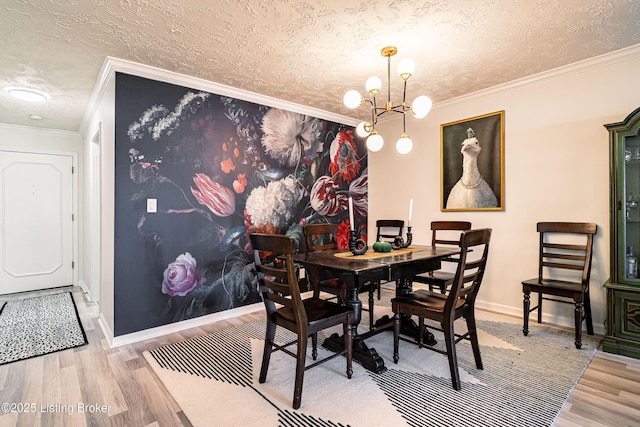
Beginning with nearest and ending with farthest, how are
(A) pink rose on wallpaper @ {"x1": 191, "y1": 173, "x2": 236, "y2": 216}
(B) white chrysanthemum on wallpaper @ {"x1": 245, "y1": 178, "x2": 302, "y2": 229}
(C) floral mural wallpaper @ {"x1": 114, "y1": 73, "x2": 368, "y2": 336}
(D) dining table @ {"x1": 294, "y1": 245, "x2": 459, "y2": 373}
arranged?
(D) dining table @ {"x1": 294, "y1": 245, "x2": 459, "y2": 373}
(C) floral mural wallpaper @ {"x1": 114, "y1": 73, "x2": 368, "y2": 336}
(A) pink rose on wallpaper @ {"x1": 191, "y1": 173, "x2": 236, "y2": 216}
(B) white chrysanthemum on wallpaper @ {"x1": 245, "y1": 178, "x2": 302, "y2": 229}

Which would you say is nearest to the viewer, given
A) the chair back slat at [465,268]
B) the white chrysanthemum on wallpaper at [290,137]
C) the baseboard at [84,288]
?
the chair back slat at [465,268]

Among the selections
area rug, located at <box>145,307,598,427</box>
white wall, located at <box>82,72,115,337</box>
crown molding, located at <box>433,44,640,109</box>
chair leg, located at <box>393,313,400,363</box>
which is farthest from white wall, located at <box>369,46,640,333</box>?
white wall, located at <box>82,72,115,337</box>

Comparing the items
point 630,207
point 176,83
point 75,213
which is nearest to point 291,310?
point 176,83

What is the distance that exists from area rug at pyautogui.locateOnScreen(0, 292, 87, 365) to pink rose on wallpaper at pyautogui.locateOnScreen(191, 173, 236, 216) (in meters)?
1.61

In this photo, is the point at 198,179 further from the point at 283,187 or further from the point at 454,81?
the point at 454,81

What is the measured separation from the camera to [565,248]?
9.41ft

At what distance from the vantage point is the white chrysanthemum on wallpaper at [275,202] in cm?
357

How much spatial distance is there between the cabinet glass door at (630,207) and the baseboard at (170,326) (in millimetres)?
3380

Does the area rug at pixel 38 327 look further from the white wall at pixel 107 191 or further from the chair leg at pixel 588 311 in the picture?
the chair leg at pixel 588 311

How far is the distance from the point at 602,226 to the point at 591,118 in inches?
38.8

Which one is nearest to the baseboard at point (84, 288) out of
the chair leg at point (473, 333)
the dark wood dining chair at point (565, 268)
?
the chair leg at point (473, 333)

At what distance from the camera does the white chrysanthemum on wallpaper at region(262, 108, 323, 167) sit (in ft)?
12.2

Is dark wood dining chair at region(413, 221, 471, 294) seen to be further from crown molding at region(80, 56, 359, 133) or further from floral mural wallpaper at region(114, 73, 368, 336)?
crown molding at region(80, 56, 359, 133)

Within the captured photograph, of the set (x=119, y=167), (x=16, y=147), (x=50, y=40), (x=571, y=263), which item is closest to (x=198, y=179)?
(x=119, y=167)
